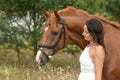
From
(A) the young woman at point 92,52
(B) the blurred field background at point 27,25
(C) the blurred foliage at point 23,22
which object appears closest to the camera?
(A) the young woman at point 92,52

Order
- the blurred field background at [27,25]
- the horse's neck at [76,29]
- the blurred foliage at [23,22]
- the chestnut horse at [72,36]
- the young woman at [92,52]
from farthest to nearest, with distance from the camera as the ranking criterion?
1. the blurred foliage at [23,22]
2. the blurred field background at [27,25]
3. the horse's neck at [76,29]
4. the chestnut horse at [72,36]
5. the young woman at [92,52]

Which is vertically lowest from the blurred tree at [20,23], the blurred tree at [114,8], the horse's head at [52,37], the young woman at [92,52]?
the blurred tree at [114,8]

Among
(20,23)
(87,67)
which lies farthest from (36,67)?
(87,67)

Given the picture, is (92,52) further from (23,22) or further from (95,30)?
(23,22)

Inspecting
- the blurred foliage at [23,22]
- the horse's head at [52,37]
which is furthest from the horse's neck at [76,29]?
the blurred foliage at [23,22]

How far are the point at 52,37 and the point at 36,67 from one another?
5.98 m

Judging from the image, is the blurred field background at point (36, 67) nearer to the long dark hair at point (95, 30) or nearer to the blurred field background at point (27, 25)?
the blurred field background at point (27, 25)

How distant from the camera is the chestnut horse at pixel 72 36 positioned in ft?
20.5

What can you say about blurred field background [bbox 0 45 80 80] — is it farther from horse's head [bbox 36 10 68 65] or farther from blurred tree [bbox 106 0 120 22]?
horse's head [bbox 36 10 68 65]

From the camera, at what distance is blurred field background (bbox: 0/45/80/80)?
10.6m

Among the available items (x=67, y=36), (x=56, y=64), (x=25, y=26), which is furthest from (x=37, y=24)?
(x=67, y=36)

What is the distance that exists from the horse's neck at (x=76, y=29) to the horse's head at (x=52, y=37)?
12cm

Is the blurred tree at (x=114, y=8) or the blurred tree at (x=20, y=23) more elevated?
the blurred tree at (x=20, y=23)

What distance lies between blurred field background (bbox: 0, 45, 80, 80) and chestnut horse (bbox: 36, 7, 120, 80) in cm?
339
